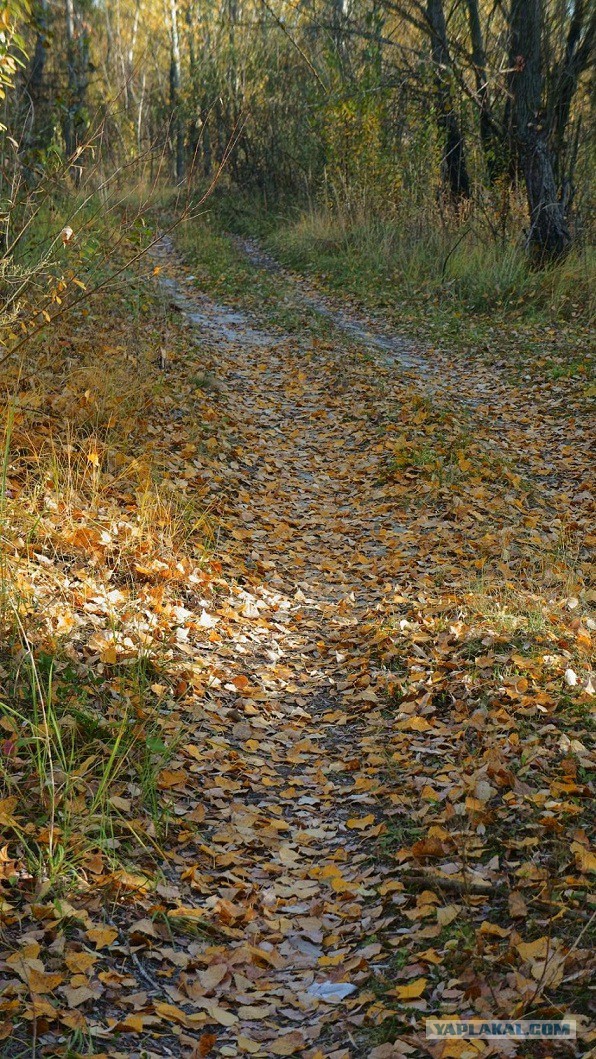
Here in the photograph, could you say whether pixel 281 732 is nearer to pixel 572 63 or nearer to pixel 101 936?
pixel 101 936

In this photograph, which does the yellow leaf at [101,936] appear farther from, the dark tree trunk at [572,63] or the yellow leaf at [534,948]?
the dark tree trunk at [572,63]

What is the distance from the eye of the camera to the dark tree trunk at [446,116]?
12422 mm

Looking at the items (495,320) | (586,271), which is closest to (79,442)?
(495,320)

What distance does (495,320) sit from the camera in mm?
11273

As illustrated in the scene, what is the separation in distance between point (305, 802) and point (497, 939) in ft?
3.86

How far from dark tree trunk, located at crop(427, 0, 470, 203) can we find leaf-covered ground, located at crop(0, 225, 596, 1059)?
7449 millimetres

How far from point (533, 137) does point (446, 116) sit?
194 centimetres

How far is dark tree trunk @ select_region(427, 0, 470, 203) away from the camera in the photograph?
12.4m

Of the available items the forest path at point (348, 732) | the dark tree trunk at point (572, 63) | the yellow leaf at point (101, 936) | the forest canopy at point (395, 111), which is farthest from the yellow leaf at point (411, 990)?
the dark tree trunk at point (572, 63)

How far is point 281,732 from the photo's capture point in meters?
4.13

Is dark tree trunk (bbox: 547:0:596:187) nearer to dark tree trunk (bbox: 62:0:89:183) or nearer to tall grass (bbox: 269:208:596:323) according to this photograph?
tall grass (bbox: 269:208:596:323)

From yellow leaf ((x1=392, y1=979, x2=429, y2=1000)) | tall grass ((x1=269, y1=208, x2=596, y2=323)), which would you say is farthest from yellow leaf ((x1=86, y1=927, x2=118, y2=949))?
tall grass ((x1=269, y1=208, x2=596, y2=323))

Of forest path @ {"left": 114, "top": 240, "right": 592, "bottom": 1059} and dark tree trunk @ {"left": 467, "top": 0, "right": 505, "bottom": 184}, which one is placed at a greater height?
dark tree trunk @ {"left": 467, "top": 0, "right": 505, "bottom": 184}

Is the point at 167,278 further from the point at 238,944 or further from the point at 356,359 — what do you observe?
the point at 238,944
